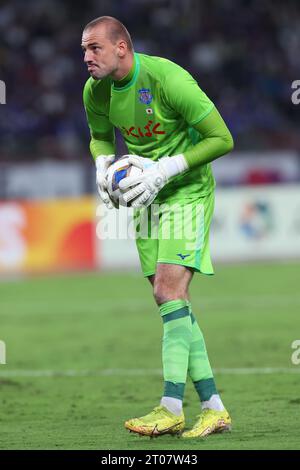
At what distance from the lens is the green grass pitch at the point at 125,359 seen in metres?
6.24

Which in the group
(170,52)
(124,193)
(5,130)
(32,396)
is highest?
(170,52)

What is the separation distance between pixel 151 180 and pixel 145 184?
0.04 meters

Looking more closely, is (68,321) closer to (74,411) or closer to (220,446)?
(74,411)

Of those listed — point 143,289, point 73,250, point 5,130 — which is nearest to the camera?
point 143,289

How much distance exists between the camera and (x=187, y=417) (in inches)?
273

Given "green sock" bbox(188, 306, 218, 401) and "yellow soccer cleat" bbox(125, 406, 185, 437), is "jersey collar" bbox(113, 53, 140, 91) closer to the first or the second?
"green sock" bbox(188, 306, 218, 401)

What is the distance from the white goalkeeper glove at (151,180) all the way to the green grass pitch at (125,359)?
1325 mm

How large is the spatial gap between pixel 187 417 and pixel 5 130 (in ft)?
55.5

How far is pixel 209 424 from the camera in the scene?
20.1ft

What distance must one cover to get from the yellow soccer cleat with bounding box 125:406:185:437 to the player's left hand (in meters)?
1.16

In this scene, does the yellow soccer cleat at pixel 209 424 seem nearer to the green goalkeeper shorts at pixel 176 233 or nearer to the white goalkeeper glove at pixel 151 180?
the green goalkeeper shorts at pixel 176 233

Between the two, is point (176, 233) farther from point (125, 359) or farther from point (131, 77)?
point (125, 359)

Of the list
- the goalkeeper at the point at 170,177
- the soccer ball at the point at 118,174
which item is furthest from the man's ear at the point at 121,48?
the soccer ball at the point at 118,174

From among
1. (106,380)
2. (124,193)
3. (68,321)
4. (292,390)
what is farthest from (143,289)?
(124,193)
